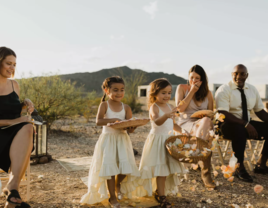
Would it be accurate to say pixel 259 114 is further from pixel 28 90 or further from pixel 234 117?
pixel 28 90

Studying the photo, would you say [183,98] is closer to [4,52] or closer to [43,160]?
[4,52]

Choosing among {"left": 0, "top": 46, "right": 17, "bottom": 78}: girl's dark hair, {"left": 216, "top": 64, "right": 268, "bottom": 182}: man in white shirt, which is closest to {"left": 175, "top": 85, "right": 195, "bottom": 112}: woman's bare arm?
{"left": 216, "top": 64, "right": 268, "bottom": 182}: man in white shirt

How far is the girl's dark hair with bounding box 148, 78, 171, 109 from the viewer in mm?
3189

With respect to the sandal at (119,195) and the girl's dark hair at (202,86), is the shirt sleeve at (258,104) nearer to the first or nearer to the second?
the girl's dark hair at (202,86)

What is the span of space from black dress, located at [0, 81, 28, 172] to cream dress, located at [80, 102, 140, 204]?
0.92 meters

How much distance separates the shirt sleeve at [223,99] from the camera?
14.6 feet

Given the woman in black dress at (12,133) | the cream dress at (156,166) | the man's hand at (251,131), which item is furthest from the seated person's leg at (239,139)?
the woman in black dress at (12,133)

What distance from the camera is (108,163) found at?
9.57ft

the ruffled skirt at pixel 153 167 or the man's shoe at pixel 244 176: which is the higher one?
the ruffled skirt at pixel 153 167

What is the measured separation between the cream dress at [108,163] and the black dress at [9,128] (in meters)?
0.92

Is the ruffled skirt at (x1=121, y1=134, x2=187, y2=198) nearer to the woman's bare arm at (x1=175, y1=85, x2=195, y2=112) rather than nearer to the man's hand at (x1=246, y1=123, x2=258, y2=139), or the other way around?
the woman's bare arm at (x1=175, y1=85, x2=195, y2=112)

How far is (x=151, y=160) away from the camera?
3.12m

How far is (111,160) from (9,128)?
121 cm

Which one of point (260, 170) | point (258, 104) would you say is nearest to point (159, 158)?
point (260, 170)
